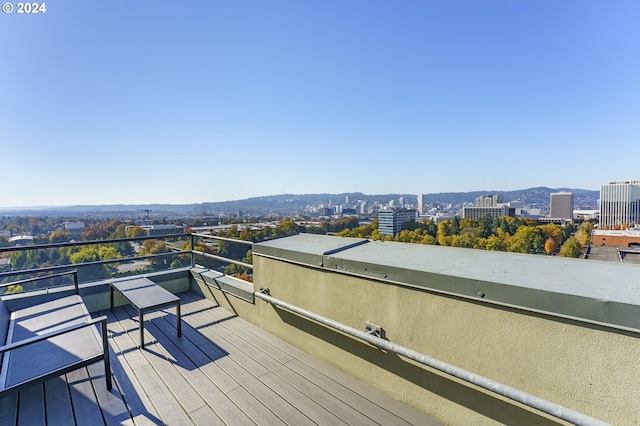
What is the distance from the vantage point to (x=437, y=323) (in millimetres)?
1577

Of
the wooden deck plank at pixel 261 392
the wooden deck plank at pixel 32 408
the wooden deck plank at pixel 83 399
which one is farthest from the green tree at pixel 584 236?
the wooden deck plank at pixel 32 408

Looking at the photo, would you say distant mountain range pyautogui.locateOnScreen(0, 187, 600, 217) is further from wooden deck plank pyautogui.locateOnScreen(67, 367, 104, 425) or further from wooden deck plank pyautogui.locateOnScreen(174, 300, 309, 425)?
wooden deck plank pyautogui.locateOnScreen(174, 300, 309, 425)

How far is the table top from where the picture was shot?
2.75 metres

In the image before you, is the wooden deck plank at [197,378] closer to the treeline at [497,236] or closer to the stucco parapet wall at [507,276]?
the stucco parapet wall at [507,276]

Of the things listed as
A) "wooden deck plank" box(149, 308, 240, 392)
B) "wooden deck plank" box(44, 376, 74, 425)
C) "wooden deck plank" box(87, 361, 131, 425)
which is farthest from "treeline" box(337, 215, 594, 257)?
"wooden deck plank" box(44, 376, 74, 425)

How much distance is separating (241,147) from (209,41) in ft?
39.3

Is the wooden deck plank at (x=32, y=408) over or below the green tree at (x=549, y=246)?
over

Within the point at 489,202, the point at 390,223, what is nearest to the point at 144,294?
the point at 390,223

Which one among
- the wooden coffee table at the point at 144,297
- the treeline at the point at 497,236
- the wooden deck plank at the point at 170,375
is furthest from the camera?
the treeline at the point at 497,236

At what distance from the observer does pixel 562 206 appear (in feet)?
249

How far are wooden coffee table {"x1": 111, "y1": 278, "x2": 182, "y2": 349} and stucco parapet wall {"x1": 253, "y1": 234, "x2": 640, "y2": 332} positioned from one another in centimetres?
151

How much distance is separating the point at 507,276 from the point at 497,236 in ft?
183

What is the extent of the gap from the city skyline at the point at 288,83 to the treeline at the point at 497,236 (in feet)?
43.3

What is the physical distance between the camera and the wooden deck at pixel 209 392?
1752 millimetres
